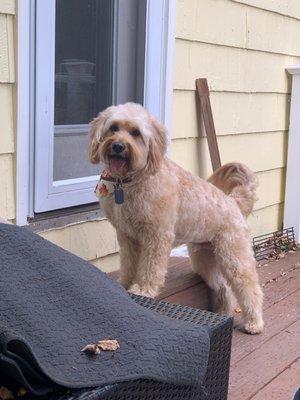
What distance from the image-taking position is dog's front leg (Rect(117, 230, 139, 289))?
3081mm

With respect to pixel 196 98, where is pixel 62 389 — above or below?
below

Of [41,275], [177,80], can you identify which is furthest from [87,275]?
[177,80]

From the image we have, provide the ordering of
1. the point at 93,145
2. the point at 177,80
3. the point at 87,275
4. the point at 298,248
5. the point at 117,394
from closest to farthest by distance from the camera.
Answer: the point at 117,394 < the point at 87,275 < the point at 93,145 < the point at 177,80 < the point at 298,248

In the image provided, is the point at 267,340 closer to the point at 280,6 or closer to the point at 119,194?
the point at 119,194

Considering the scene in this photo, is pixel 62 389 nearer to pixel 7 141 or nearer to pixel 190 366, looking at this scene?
pixel 190 366

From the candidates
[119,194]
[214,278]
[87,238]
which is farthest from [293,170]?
[119,194]

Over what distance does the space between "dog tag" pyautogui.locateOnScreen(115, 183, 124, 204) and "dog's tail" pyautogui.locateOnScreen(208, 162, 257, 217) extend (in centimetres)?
96

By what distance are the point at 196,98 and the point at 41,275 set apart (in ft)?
9.21

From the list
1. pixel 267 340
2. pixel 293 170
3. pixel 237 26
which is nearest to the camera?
pixel 267 340

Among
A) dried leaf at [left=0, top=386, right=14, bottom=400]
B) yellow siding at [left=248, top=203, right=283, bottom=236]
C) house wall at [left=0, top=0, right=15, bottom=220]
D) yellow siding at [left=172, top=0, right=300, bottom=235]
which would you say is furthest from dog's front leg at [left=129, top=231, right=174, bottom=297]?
yellow siding at [left=248, top=203, right=283, bottom=236]

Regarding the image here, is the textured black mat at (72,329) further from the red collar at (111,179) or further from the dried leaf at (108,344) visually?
the red collar at (111,179)

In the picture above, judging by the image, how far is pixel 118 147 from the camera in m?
2.68

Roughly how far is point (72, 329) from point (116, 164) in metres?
1.28

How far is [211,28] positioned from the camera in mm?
4305
